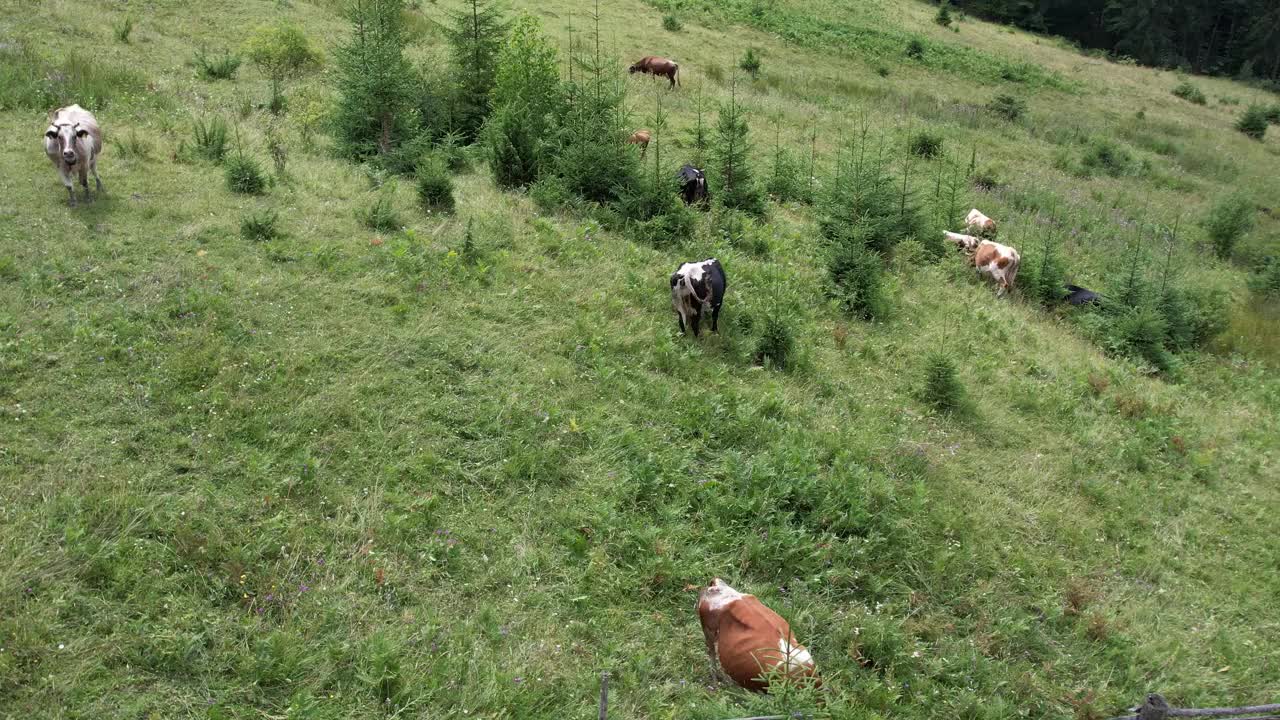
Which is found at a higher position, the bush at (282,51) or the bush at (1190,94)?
the bush at (282,51)

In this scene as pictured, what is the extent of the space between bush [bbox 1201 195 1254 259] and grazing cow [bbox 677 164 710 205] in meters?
14.5

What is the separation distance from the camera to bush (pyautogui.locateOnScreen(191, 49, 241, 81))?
16.2 metres

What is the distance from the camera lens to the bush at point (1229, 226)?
1994cm

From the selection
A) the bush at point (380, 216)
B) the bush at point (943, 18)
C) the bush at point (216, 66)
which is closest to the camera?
the bush at point (380, 216)

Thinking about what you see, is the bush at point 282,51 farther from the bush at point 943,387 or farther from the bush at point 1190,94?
the bush at point 1190,94

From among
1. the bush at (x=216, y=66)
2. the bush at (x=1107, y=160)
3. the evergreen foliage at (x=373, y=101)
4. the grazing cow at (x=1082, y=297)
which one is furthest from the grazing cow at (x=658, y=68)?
the grazing cow at (x=1082, y=297)

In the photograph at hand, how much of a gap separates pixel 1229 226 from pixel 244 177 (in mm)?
22075

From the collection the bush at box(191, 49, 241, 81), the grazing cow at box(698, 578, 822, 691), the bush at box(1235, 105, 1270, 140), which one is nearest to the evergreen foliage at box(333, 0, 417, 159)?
the bush at box(191, 49, 241, 81)

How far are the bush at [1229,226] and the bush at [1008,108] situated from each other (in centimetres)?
873

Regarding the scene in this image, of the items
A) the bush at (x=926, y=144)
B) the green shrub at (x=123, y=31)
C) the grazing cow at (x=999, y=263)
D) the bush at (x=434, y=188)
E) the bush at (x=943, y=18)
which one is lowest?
the grazing cow at (x=999, y=263)

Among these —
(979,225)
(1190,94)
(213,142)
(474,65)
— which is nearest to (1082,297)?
(979,225)

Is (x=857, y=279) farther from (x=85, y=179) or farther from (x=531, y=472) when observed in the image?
(x=85, y=179)

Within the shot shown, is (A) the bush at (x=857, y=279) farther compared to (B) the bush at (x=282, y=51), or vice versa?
(B) the bush at (x=282, y=51)

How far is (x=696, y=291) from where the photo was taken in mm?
9922
